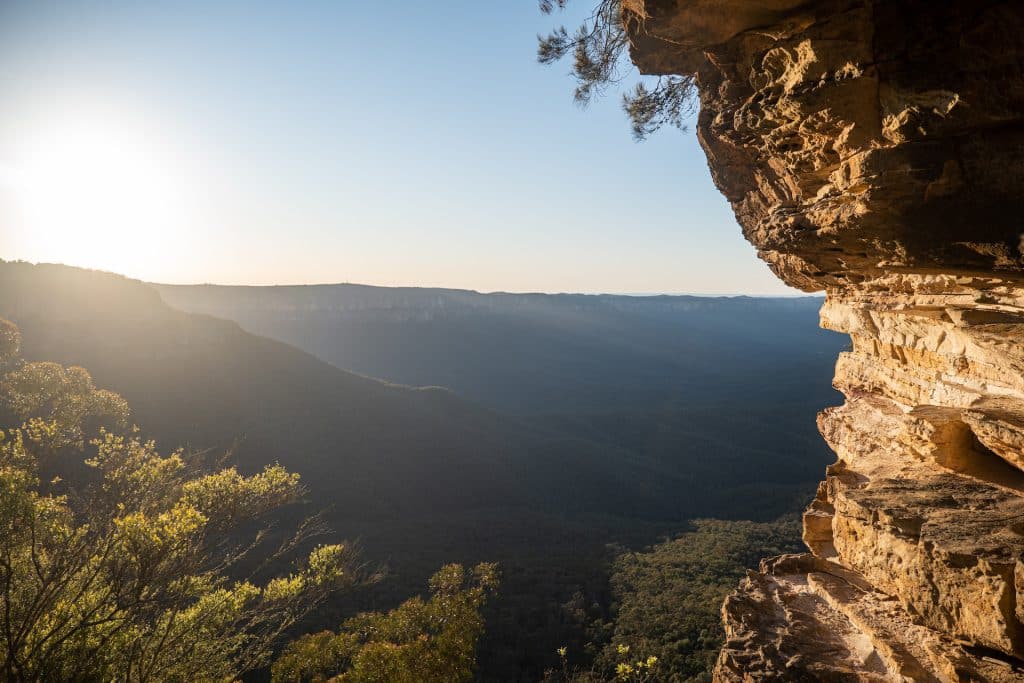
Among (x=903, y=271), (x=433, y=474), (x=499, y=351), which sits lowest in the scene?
(x=433, y=474)

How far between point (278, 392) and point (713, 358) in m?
123

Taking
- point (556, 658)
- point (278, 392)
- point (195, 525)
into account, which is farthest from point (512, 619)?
point (278, 392)

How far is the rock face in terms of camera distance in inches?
147

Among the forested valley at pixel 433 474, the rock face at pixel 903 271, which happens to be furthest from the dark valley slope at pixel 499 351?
the rock face at pixel 903 271

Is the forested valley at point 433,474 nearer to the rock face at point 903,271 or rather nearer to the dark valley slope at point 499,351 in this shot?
the dark valley slope at point 499,351

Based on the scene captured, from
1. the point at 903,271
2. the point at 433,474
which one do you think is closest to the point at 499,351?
the point at 433,474

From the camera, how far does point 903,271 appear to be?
5.27 m

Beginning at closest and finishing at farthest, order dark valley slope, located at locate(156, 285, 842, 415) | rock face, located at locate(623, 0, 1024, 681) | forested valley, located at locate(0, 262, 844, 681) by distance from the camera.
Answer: rock face, located at locate(623, 0, 1024, 681)
forested valley, located at locate(0, 262, 844, 681)
dark valley slope, located at locate(156, 285, 842, 415)

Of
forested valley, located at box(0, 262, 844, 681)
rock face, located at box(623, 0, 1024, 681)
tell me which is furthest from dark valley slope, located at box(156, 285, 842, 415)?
rock face, located at box(623, 0, 1024, 681)

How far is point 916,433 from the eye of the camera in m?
5.20

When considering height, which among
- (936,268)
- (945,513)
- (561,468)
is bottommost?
(561,468)

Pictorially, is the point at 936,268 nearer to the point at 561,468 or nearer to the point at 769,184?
the point at 769,184

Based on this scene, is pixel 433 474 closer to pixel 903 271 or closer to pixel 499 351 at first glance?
pixel 903 271

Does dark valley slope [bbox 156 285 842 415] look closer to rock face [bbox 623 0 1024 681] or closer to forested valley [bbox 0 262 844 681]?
forested valley [bbox 0 262 844 681]
